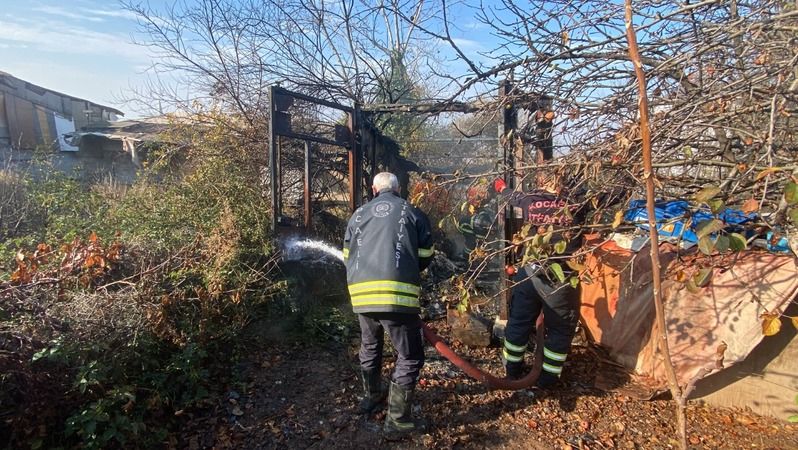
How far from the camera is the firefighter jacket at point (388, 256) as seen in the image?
322 cm

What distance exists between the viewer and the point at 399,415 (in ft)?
10.8

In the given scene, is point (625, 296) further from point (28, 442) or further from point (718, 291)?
point (28, 442)

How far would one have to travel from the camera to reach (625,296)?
4137 millimetres

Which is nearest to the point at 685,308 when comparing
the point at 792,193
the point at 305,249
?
the point at 792,193

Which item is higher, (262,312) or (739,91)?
(739,91)

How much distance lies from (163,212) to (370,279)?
11.7 ft

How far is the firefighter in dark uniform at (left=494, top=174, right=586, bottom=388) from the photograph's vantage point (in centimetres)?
379

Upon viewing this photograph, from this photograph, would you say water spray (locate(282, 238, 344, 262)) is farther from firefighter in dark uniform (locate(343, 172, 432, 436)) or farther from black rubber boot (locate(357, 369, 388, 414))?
black rubber boot (locate(357, 369, 388, 414))

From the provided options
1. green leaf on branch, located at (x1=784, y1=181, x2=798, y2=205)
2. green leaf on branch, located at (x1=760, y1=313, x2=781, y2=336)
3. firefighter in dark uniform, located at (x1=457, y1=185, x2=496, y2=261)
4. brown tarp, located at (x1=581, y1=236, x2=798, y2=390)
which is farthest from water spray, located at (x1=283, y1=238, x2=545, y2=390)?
green leaf on branch, located at (x1=784, y1=181, x2=798, y2=205)

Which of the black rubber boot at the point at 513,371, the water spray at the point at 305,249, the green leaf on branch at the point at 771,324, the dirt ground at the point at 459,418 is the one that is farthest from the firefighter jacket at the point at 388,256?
the green leaf on branch at the point at 771,324

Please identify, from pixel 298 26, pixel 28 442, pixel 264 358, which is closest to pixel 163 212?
pixel 264 358

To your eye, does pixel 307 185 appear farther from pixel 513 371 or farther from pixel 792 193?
pixel 792 193

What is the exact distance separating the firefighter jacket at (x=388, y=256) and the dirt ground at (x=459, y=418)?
3.10ft

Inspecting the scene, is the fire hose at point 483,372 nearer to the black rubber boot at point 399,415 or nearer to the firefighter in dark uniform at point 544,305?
the firefighter in dark uniform at point 544,305
